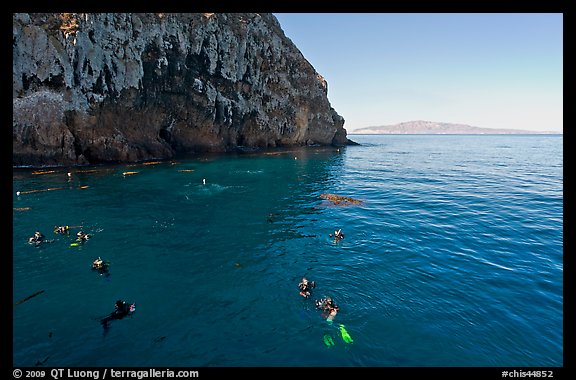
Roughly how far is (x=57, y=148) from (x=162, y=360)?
51923mm

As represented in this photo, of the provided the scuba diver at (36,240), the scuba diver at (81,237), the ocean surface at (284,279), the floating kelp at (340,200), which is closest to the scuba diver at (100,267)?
the ocean surface at (284,279)

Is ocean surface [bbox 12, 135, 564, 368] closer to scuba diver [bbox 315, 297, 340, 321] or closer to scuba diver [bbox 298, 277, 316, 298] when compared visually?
scuba diver [bbox 315, 297, 340, 321]

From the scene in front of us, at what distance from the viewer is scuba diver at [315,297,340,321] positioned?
538 inches

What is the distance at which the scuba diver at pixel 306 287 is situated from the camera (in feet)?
50.2

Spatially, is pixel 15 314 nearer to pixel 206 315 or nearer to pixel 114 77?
pixel 206 315

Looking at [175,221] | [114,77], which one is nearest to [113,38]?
[114,77]

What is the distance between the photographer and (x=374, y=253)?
2033cm

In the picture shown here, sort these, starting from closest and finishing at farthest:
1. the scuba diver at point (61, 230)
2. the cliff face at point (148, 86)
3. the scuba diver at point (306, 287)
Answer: the scuba diver at point (306, 287) < the scuba diver at point (61, 230) < the cliff face at point (148, 86)

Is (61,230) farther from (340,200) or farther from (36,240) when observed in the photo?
(340,200)

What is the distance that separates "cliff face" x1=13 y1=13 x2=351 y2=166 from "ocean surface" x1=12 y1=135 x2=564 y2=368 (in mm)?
18240

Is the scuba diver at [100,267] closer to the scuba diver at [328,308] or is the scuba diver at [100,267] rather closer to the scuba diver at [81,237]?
Answer: the scuba diver at [81,237]

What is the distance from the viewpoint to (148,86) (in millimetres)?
59281

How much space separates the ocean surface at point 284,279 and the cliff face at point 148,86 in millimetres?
18240

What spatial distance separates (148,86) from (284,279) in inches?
2239
